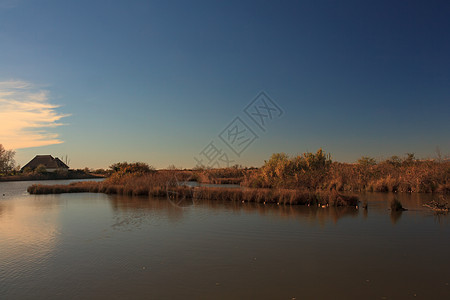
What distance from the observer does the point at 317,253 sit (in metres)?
5.86

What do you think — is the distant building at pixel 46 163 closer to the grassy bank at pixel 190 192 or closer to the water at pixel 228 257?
the grassy bank at pixel 190 192

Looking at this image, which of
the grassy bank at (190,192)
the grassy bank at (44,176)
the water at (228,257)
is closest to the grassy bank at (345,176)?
the grassy bank at (190,192)

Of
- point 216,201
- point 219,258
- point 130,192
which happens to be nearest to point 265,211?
point 216,201

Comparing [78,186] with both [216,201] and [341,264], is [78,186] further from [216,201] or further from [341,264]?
[341,264]

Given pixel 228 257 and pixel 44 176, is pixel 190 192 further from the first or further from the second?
Result: pixel 44 176

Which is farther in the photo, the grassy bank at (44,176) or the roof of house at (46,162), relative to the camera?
the roof of house at (46,162)

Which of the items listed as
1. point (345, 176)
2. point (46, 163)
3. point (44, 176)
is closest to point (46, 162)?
point (46, 163)

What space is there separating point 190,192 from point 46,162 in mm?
40504

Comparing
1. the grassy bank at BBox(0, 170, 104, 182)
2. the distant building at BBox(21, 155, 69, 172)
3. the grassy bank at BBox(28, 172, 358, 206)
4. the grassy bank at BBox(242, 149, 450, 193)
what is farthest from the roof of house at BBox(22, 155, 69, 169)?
the grassy bank at BBox(242, 149, 450, 193)

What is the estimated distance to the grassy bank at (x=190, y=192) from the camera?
41.2ft

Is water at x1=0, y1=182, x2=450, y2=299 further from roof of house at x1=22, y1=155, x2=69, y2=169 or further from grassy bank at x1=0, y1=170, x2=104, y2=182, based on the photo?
roof of house at x1=22, y1=155, x2=69, y2=169

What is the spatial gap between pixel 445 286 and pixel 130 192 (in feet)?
52.7

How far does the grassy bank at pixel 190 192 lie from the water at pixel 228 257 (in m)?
2.43

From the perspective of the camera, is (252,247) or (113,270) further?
(252,247)
